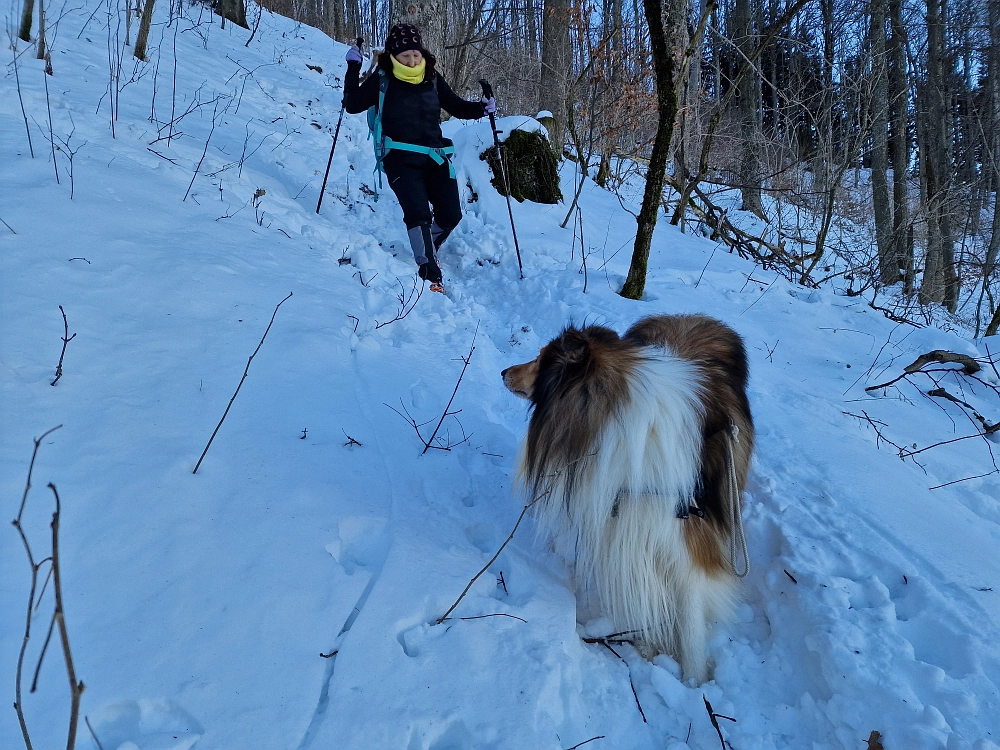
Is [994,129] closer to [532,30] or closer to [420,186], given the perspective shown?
[420,186]

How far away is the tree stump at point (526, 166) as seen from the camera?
263 inches

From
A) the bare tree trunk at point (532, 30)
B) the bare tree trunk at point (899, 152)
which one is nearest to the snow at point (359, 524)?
the bare tree trunk at point (899, 152)

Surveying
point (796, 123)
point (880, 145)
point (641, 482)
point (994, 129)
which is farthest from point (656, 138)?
point (994, 129)

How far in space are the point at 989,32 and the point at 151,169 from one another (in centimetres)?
1241

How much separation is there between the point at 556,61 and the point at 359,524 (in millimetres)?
8817

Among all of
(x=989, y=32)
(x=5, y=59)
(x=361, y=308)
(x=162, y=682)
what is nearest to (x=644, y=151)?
(x=989, y=32)

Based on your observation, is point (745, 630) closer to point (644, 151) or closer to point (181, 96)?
point (181, 96)

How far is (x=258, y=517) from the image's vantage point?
6.34ft

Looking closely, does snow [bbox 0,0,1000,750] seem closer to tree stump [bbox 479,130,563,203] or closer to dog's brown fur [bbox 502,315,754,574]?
dog's brown fur [bbox 502,315,754,574]

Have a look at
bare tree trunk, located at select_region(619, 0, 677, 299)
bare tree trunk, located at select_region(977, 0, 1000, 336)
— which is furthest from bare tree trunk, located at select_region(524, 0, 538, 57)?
bare tree trunk, located at select_region(619, 0, 677, 299)

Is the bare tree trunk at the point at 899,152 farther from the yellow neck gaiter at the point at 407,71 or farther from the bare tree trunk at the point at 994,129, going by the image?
the yellow neck gaiter at the point at 407,71

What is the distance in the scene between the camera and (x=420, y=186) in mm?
4934

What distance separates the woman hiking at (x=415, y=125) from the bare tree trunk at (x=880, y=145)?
442 cm

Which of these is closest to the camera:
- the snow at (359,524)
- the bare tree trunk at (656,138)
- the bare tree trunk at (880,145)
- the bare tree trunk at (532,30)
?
the snow at (359,524)
